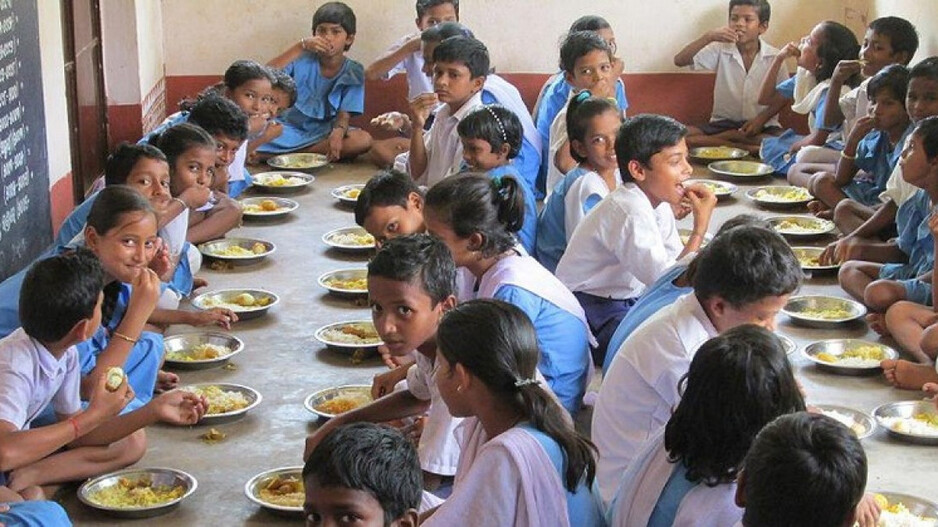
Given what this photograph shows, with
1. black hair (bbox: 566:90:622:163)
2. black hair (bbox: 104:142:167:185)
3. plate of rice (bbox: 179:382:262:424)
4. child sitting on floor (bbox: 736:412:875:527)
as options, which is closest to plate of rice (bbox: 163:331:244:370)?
plate of rice (bbox: 179:382:262:424)

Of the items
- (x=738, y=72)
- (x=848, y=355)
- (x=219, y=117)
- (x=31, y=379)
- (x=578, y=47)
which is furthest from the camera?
(x=738, y=72)

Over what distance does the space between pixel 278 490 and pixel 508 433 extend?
4.87 feet

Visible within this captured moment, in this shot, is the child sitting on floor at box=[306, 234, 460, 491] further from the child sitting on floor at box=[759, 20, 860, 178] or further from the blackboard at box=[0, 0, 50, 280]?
the child sitting on floor at box=[759, 20, 860, 178]

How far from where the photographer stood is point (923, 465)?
4.57 metres

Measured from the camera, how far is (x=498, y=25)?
973 centimetres

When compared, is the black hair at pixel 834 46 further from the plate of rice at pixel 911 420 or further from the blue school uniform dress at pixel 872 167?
the plate of rice at pixel 911 420

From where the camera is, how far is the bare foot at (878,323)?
578cm

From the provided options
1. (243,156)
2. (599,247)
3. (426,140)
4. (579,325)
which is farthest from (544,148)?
(579,325)

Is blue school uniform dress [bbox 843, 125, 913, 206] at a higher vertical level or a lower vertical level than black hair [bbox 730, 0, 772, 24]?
lower

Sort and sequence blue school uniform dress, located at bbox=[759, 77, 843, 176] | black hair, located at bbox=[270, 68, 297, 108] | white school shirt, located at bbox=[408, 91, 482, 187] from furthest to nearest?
blue school uniform dress, located at bbox=[759, 77, 843, 176] → black hair, located at bbox=[270, 68, 297, 108] → white school shirt, located at bbox=[408, 91, 482, 187]

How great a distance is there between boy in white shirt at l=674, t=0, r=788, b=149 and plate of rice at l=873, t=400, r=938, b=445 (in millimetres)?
4552

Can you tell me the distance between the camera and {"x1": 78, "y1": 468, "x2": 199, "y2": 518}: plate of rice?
13.7 feet

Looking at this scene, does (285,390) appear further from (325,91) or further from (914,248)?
(325,91)

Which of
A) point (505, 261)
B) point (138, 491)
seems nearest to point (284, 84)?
point (505, 261)
